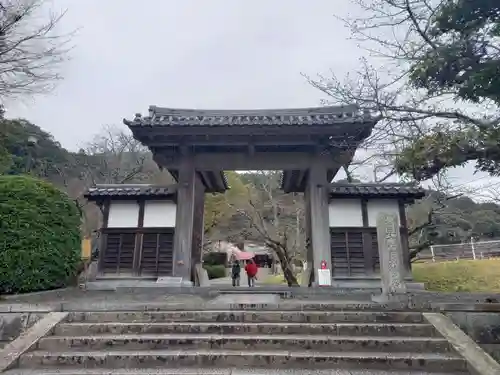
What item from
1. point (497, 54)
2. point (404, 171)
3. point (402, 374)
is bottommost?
point (402, 374)

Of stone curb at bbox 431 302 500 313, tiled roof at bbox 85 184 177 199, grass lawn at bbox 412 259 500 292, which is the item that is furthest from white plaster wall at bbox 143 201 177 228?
grass lawn at bbox 412 259 500 292

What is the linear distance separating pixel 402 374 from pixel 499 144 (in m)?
3.36

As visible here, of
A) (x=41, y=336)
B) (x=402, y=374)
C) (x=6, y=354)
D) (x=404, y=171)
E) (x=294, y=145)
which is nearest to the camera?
(x=402, y=374)

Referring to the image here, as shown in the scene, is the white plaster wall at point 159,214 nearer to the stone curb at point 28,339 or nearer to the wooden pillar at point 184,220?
the wooden pillar at point 184,220

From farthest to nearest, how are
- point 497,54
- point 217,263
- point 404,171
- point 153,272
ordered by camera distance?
point 217,263
point 153,272
point 404,171
point 497,54

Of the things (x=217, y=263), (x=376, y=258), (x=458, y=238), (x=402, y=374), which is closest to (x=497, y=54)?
(x=402, y=374)

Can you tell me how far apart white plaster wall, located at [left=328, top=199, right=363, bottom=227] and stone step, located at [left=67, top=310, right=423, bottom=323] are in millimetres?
5671

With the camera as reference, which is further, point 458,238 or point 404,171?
point 458,238

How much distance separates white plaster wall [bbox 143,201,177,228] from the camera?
1107 cm

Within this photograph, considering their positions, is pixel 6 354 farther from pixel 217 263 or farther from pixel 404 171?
pixel 217 263

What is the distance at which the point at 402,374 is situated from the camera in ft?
13.4

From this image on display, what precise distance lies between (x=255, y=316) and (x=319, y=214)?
16.3 feet

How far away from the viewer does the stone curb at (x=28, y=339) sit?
4.33 m

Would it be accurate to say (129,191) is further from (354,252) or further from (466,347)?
(466,347)
